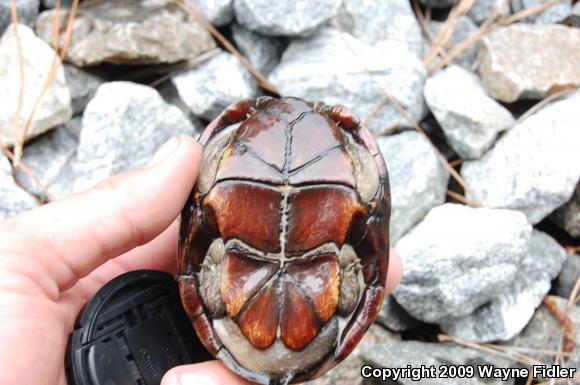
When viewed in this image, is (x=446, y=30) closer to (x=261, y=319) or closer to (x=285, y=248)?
(x=285, y=248)

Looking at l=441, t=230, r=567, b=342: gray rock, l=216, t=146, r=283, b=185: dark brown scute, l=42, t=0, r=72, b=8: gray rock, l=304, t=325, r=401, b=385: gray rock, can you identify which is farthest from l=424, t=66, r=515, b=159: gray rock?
l=42, t=0, r=72, b=8: gray rock

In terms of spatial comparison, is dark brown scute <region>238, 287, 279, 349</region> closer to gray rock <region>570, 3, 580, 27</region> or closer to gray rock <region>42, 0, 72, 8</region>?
gray rock <region>42, 0, 72, 8</region>

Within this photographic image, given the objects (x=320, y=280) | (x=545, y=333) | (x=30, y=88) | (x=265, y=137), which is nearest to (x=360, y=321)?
(x=320, y=280)

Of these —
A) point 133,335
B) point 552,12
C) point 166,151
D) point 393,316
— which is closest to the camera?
point 133,335

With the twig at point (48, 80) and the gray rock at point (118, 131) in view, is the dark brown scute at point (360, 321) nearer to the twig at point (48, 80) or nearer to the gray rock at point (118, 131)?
the gray rock at point (118, 131)

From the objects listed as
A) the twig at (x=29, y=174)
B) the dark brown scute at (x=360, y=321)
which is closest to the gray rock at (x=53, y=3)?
the twig at (x=29, y=174)

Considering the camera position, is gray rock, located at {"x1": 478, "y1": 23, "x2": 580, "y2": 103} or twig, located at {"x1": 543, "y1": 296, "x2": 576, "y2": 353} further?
gray rock, located at {"x1": 478, "y1": 23, "x2": 580, "y2": 103}
